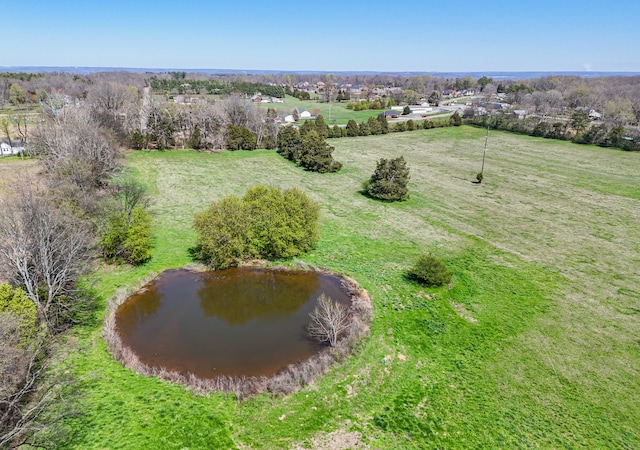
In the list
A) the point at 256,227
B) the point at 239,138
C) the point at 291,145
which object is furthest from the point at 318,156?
the point at 256,227

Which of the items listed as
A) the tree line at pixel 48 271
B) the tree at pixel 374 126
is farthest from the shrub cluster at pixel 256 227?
the tree at pixel 374 126

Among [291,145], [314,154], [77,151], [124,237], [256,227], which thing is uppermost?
[77,151]

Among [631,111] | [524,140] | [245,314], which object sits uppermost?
[631,111]

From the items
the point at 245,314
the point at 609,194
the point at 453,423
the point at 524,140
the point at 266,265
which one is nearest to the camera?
the point at 453,423

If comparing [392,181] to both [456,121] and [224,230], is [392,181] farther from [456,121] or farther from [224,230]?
[456,121]

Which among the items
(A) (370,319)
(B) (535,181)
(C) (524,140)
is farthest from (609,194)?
(A) (370,319)

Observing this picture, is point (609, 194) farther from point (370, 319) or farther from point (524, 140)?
point (370, 319)

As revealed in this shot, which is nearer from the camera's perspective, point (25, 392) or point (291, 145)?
point (25, 392)
